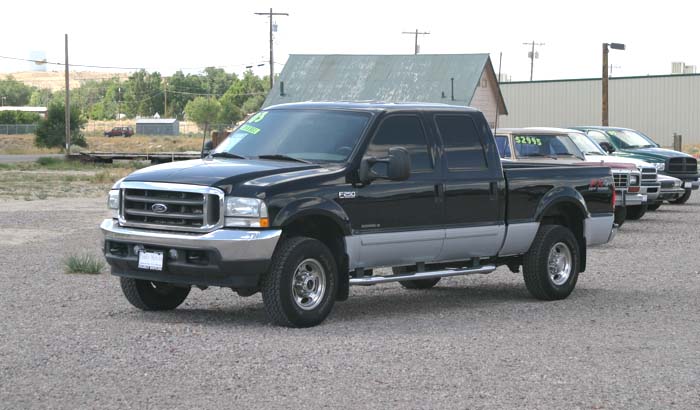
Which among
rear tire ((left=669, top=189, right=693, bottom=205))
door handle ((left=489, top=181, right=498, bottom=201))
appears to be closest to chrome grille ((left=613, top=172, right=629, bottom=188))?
rear tire ((left=669, top=189, right=693, bottom=205))

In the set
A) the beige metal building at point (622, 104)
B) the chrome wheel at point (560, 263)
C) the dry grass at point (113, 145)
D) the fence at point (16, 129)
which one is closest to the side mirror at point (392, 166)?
the chrome wheel at point (560, 263)

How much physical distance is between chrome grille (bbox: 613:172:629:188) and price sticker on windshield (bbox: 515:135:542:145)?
2223 mm

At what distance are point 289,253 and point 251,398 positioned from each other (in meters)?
2.97

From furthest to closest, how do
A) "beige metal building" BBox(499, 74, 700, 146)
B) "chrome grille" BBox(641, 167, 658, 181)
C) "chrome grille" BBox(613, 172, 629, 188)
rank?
"beige metal building" BBox(499, 74, 700, 146) → "chrome grille" BBox(641, 167, 658, 181) → "chrome grille" BBox(613, 172, 629, 188)

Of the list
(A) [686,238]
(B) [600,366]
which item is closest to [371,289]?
(B) [600,366]

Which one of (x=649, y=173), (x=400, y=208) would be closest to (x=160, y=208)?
(x=400, y=208)

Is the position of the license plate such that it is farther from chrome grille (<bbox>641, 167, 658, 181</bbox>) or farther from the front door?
chrome grille (<bbox>641, 167, 658, 181</bbox>)

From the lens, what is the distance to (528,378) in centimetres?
890

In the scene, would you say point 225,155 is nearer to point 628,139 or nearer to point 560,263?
point 560,263

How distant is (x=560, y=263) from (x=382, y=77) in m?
56.1

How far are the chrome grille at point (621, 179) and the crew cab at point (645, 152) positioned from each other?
3.55m

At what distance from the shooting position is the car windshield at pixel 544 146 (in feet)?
71.3

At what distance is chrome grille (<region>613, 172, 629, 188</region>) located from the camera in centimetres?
2347

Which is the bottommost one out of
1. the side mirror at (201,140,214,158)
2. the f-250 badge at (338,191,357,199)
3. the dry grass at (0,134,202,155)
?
the f-250 badge at (338,191,357,199)
